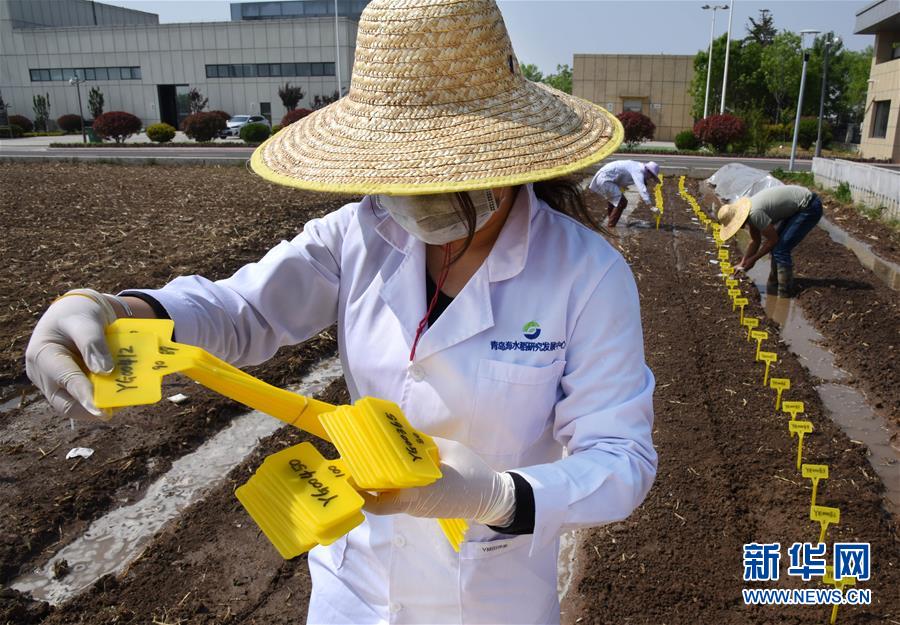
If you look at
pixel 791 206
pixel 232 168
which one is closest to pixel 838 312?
pixel 791 206

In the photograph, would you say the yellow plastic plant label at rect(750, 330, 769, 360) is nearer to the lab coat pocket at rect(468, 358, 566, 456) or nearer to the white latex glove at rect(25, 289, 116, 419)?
the lab coat pocket at rect(468, 358, 566, 456)

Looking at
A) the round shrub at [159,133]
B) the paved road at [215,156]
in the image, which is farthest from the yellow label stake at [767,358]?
the round shrub at [159,133]

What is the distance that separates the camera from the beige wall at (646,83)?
37.3 meters

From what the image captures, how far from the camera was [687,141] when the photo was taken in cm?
2475

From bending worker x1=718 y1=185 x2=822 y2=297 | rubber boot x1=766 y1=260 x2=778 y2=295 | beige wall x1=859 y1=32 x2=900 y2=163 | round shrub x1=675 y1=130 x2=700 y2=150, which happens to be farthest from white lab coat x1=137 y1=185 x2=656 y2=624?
beige wall x1=859 y1=32 x2=900 y2=163

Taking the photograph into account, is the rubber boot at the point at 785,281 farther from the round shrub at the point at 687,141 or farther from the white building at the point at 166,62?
the white building at the point at 166,62

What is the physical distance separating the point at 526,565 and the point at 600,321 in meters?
0.52

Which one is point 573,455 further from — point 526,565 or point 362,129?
point 362,129

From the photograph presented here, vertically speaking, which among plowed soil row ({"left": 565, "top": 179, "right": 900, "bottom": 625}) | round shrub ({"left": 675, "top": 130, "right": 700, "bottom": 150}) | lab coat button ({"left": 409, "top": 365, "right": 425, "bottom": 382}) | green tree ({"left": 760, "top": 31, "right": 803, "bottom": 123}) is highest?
green tree ({"left": 760, "top": 31, "right": 803, "bottom": 123})

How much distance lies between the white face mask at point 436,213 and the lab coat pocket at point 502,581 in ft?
1.95

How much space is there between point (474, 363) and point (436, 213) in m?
0.29

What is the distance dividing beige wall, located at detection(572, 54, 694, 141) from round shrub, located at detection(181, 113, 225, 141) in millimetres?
19983

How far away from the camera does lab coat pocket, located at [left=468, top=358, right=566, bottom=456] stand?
4.08ft

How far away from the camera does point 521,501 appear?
109 cm
